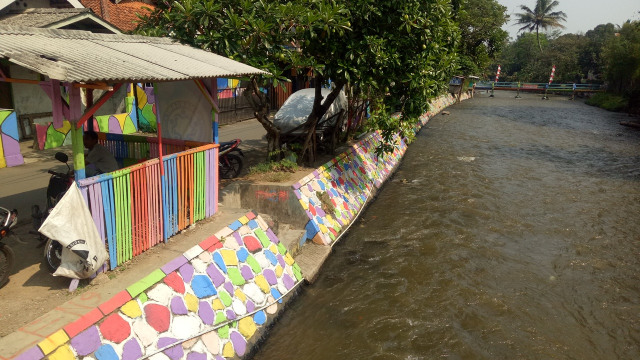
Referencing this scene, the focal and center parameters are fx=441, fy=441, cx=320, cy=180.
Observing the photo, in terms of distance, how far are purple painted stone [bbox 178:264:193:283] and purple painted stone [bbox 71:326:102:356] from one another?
4.41ft

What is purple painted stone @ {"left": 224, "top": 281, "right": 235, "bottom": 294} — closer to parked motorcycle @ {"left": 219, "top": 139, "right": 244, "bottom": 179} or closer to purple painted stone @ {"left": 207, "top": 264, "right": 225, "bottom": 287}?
purple painted stone @ {"left": 207, "top": 264, "right": 225, "bottom": 287}

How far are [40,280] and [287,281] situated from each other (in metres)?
3.32

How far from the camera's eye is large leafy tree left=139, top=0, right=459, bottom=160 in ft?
26.1

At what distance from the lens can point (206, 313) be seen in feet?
17.6

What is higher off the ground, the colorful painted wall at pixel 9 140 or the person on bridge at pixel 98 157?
the person on bridge at pixel 98 157

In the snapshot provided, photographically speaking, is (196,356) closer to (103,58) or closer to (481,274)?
(103,58)

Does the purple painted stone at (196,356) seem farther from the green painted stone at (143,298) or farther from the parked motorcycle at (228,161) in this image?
the parked motorcycle at (228,161)

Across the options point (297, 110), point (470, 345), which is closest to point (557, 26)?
point (297, 110)

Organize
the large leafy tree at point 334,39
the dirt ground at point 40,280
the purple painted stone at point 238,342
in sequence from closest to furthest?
the dirt ground at point 40,280
the purple painted stone at point 238,342
the large leafy tree at point 334,39

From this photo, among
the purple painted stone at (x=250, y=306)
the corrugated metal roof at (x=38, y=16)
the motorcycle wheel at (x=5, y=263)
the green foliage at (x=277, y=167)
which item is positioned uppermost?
the corrugated metal roof at (x=38, y=16)

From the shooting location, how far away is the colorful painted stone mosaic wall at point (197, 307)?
4164mm

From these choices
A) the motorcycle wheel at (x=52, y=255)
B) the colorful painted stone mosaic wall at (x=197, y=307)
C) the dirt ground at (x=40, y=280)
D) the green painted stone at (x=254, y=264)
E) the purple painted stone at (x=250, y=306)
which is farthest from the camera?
the green painted stone at (x=254, y=264)

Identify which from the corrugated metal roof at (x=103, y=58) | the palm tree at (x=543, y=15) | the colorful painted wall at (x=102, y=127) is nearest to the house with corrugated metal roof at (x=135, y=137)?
the corrugated metal roof at (x=103, y=58)

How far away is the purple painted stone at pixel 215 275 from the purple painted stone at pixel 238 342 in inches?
26.7
